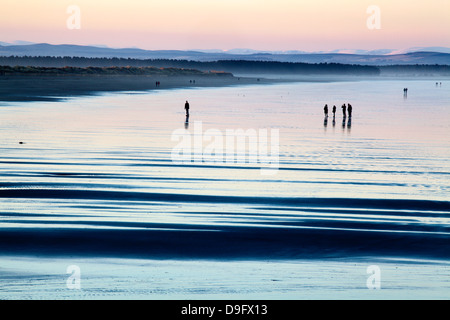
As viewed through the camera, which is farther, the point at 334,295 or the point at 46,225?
Result: the point at 46,225

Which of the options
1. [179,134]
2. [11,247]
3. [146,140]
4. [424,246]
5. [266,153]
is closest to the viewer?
[11,247]

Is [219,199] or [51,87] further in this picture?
[51,87]

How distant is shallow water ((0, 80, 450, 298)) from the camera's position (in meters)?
14.2

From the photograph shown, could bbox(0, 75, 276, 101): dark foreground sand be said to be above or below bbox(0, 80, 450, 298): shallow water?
above

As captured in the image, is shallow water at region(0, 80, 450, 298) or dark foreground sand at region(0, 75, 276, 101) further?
dark foreground sand at region(0, 75, 276, 101)

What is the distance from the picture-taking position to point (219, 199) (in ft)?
64.1

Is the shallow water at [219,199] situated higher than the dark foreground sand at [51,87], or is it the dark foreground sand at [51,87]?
the dark foreground sand at [51,87]

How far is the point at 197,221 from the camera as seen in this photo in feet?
54.0

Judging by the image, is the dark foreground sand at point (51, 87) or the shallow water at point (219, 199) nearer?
the shallow water at point (219, 199)

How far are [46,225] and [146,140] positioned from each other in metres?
19.8

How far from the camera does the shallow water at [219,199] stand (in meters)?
14.2

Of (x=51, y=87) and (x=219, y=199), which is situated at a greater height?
(x=51, y=87)

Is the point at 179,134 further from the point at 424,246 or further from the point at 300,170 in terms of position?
the point at 424,246

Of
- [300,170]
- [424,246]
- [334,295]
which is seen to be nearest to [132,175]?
[300,170]
